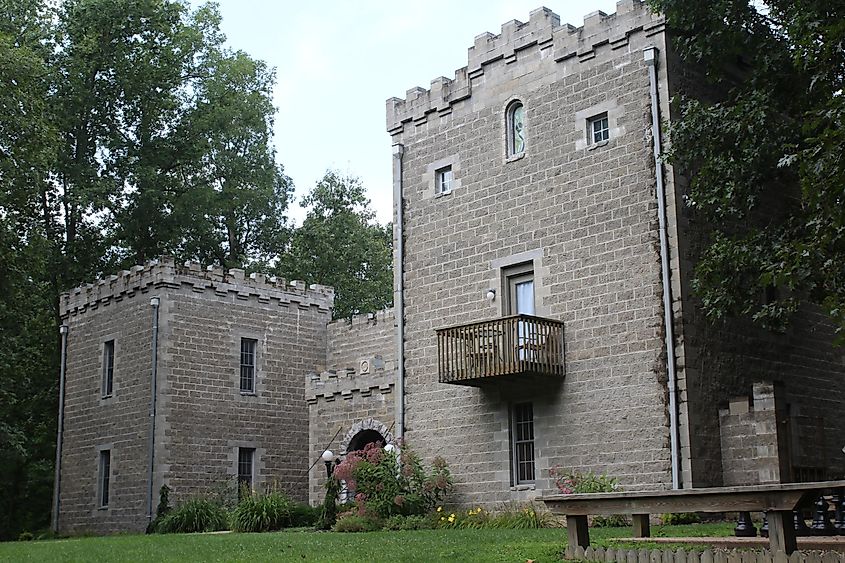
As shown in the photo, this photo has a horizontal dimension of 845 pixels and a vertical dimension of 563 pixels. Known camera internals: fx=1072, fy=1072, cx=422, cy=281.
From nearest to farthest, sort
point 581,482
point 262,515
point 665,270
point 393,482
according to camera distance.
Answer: point 665,270 → point 581,482 → point 393,482 → point 262,515

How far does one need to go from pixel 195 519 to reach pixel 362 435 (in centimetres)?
430

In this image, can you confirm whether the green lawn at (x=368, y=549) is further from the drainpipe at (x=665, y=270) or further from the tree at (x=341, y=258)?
the tree at (x=341, y=258)

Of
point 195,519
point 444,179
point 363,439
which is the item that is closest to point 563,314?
point 444,179

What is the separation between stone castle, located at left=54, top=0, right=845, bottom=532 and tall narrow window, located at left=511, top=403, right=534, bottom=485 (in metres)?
0.04

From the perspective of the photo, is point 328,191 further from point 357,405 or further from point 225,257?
point 357,405

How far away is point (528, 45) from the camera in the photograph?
69.5 feet

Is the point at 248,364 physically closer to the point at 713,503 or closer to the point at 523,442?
the point at 523,442

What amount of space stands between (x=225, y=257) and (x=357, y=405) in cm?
1917

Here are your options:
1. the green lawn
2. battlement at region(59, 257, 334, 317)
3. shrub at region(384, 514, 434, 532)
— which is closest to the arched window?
shrub at region(384, 514, 434, 532)

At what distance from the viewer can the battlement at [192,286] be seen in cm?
2855

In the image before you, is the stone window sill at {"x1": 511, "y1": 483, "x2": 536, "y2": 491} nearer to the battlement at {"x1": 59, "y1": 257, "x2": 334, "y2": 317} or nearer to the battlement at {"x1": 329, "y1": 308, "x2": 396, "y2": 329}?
the battlement at {"x1": 329, "y1": 308, "x2": 396, "y2": 329}

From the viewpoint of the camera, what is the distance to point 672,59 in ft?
62.1

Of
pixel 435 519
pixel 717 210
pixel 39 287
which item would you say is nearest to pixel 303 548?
pixel 435 519

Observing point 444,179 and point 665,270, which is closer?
point 665,270
